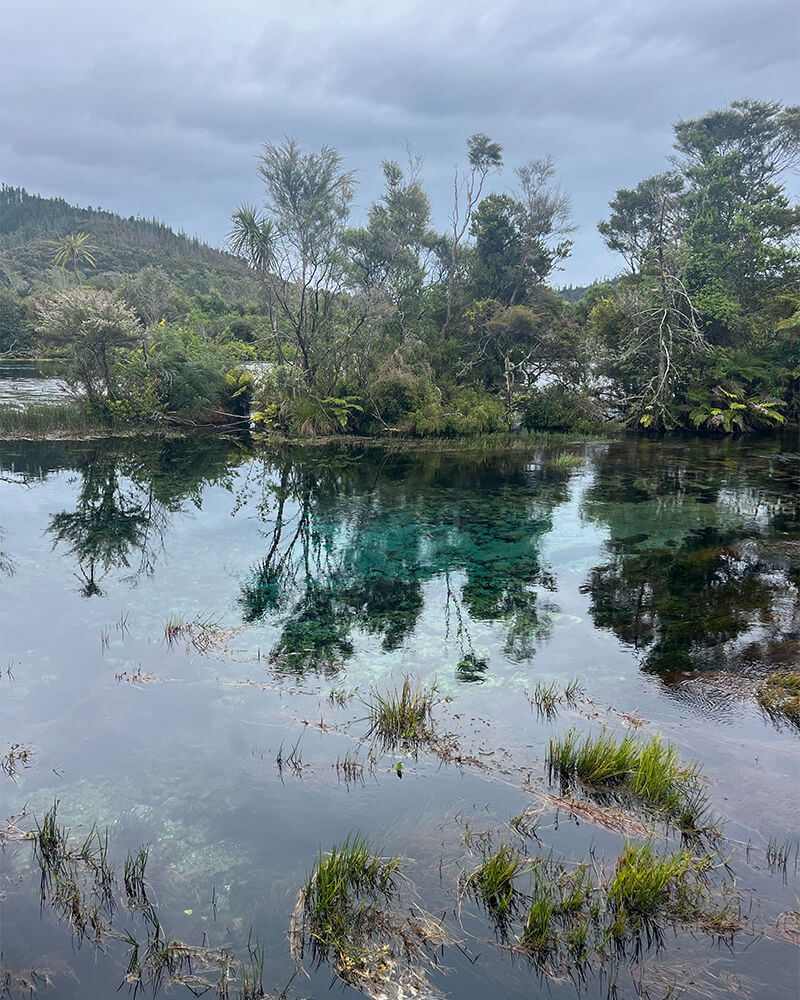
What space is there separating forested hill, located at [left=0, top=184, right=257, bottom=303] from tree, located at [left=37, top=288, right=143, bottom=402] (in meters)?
41.0

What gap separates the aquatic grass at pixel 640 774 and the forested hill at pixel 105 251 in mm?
62510

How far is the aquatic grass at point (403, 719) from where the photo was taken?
240 inches

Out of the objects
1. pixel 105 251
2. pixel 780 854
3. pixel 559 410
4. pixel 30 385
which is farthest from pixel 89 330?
pixel 105 251

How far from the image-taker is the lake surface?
4.01 meters

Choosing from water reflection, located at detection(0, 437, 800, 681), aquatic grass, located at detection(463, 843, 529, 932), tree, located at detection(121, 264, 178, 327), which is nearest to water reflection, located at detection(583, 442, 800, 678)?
water reflection, located at detection(0, 437, 800, 681)

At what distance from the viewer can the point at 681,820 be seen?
4.84m

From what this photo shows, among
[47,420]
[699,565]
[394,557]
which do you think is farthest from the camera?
[47,420]

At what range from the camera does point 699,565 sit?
35.6 ft

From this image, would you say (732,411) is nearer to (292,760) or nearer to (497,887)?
(292,760)

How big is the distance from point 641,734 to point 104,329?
21.6 m

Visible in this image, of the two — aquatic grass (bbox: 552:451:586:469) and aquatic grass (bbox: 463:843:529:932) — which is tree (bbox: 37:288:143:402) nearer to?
aquatic grass (bbox: 552:451:586:469)

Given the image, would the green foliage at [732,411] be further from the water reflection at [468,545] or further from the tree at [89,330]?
the tree at [89,330]

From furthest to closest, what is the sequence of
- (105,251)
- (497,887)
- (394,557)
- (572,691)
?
(105,251), (394,557), (572,691), (497,887)

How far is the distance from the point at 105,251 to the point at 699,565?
107 meters
